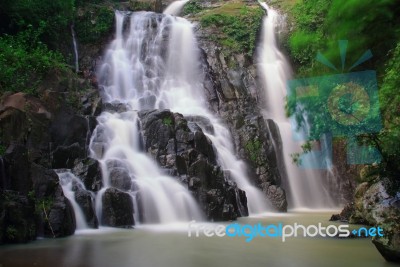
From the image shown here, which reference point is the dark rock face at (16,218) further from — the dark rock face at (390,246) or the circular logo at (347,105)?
the dark rock face at (390,246)

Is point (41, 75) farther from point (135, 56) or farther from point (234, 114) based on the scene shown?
point (234, 114)

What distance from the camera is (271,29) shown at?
2641cm

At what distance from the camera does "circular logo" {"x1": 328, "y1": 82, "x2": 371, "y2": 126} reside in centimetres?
636

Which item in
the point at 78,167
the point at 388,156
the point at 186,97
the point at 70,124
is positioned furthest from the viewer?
the point at 186,97

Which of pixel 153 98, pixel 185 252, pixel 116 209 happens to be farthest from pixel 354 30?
pixel 153 98

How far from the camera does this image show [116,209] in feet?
34.9

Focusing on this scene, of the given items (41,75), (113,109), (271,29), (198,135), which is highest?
(271,29)

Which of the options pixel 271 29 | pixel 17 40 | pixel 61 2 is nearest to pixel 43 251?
pixel 17 40

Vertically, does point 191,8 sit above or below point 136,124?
above

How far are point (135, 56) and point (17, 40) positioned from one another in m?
6.45

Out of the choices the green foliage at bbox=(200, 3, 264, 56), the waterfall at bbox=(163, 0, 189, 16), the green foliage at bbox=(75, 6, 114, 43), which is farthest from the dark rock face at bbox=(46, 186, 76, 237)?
the waterfall at bbox=(163, 0, 189, 16)

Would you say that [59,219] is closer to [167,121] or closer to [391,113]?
[167,121]

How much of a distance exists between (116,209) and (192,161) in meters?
3.78

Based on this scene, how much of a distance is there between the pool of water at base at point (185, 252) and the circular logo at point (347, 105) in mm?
2210
